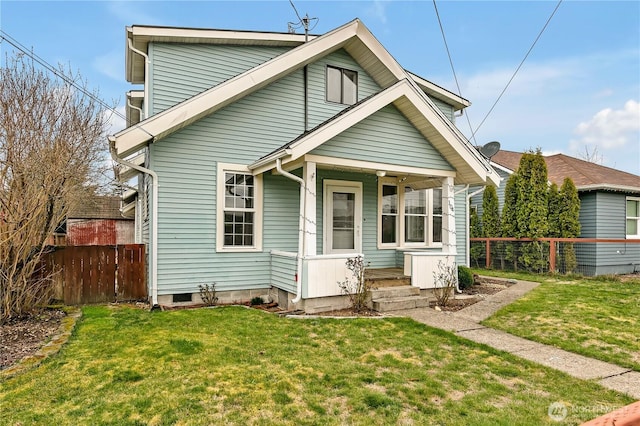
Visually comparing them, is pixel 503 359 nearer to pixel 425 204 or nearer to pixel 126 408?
pixel 126 408

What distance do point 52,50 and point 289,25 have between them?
6.36 metres

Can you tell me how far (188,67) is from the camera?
848cm

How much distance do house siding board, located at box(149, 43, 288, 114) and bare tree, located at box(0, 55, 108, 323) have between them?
1.64 meters

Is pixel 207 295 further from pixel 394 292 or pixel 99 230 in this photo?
pixel 99 230

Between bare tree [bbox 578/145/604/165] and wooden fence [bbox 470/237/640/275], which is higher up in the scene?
bare tree [bbox 578/145/604/165]

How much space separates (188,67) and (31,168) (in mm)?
3895

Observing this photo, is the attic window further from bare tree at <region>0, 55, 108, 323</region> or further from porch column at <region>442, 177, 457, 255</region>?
bare tree at <region>0, 55, 108, 323</region>

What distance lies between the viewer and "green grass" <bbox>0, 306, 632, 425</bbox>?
3.24 metres

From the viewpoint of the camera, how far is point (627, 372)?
4387 millimetres

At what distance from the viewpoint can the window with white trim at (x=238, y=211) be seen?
8.09 m

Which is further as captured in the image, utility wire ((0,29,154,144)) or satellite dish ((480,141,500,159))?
satellite dish ((480,141,500,159))

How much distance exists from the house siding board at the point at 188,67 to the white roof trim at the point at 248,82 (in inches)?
38.6

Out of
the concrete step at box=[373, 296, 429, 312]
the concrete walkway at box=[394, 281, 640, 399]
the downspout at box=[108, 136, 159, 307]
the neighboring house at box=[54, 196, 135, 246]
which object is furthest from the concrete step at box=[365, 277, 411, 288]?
the neighboring house at box=[54, 196, 135, 246]

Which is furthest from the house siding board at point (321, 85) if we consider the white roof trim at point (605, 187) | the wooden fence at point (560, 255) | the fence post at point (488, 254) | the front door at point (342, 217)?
the white roof trim at point (605, 187)
